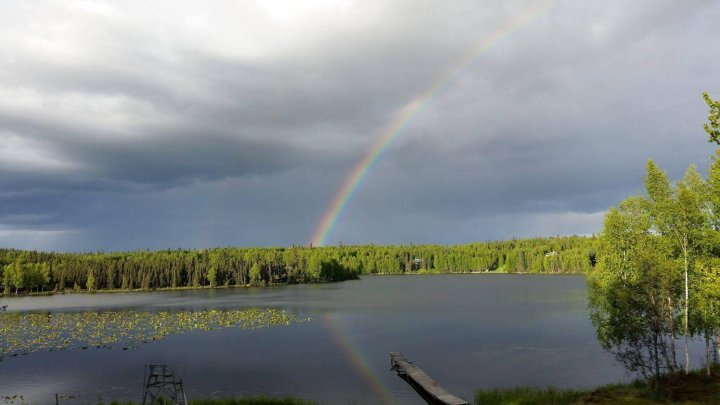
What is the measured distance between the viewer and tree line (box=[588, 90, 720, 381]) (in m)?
35.5

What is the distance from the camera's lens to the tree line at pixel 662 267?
3547 centimetres

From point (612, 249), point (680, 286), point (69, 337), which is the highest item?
point (612, 249)

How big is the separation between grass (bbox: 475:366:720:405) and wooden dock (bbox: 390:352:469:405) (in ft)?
8.77

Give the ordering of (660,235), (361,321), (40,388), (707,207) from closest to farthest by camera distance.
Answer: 1. (707,207)
2. (660,235)
3. (40,388)
4. (361,321)

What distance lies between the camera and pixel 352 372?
180 ft

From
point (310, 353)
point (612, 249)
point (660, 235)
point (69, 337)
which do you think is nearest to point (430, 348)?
point (310, 353)

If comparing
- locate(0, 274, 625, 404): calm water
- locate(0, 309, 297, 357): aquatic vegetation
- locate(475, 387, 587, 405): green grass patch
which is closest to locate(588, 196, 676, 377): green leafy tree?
locate(475, 387, 587, 405): green grass patch

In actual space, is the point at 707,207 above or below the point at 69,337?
above

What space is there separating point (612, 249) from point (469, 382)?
A: 19817mm

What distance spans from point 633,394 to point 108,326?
3751 inches

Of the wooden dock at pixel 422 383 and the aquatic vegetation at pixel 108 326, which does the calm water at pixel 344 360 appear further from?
the aquatic vegetation at pixel 108 326

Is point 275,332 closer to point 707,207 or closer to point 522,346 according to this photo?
point 522,346

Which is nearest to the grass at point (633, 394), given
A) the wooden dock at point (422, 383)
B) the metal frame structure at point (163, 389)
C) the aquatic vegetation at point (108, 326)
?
the wooden dock at point (422, 383)

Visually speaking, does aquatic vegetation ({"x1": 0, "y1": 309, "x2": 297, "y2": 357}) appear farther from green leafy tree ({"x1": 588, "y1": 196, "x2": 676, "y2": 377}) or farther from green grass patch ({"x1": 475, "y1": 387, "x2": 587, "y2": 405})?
green leafy tree ({"x1": 588, "y1": 196, "x2": 676, "y2": 377})
